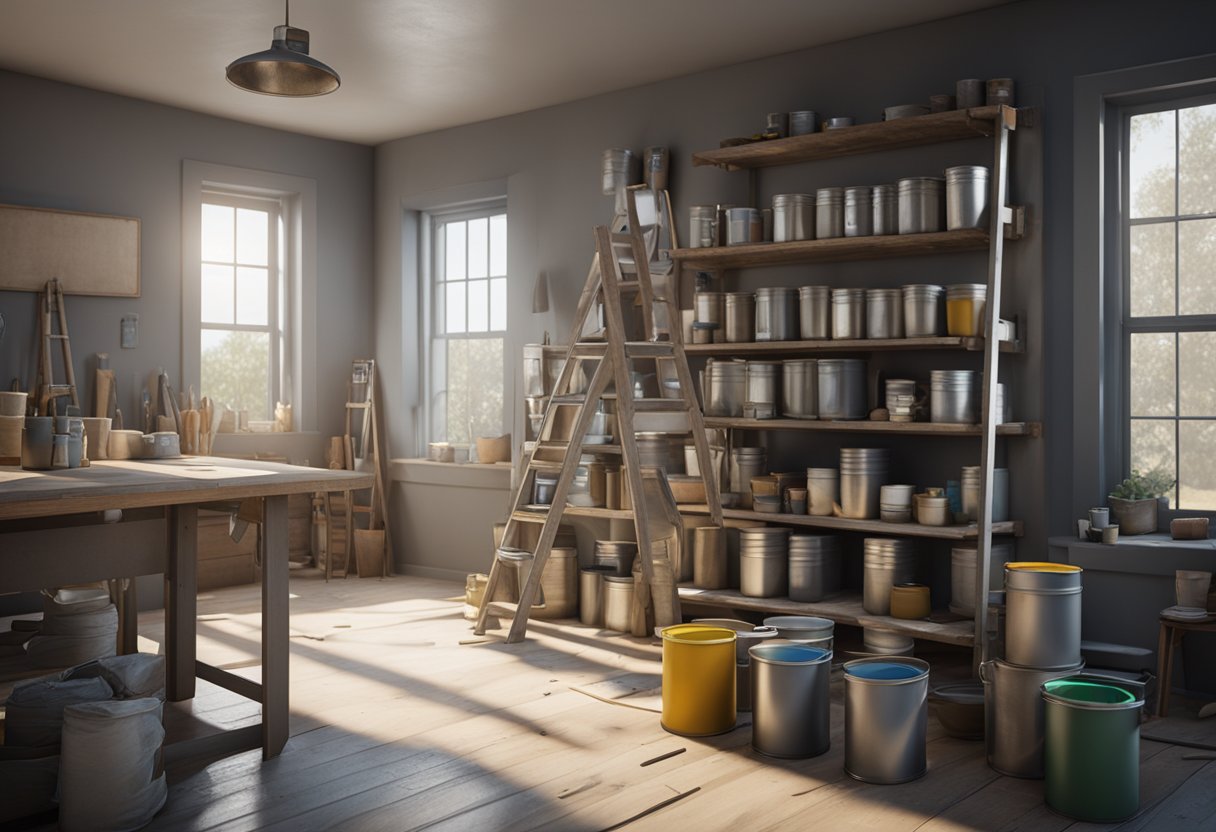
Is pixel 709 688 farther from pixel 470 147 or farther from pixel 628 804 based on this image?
pixel 470 147

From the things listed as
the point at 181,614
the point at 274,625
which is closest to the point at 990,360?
the point at 274,625

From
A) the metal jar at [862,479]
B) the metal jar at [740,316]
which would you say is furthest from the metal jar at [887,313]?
the metal jar at [740,316]

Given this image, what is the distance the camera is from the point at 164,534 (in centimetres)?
382

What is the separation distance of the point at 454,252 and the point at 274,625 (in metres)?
4.66

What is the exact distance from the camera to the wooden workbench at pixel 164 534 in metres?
3.30

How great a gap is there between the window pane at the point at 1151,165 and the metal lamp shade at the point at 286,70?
3587 millimetres

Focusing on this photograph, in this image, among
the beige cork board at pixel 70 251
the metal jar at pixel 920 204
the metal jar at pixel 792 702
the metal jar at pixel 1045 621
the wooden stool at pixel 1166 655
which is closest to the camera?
the metal jar at pixel 792 702

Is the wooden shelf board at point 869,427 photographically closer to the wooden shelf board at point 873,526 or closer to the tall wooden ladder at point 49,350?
the wooden shelf board at point 873,526

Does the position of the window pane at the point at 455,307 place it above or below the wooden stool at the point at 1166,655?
above

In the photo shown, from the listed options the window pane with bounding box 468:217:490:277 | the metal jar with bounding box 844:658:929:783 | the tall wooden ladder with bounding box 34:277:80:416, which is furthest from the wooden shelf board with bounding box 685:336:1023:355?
the tall wooden ladder with bounding box 34:277:80:416

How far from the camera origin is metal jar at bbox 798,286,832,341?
5418 millimetres

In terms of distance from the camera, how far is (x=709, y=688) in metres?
3.99

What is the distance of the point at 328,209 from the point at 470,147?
1.23 meters

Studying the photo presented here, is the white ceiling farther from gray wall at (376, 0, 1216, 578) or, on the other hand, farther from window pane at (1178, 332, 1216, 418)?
window pane at (1178, 332, 1216, 418)
